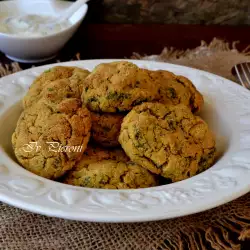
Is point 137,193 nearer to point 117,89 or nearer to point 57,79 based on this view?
point 117,89

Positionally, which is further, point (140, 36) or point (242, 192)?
point (140, 36)

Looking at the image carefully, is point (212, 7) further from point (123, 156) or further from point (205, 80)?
point (123, 156)

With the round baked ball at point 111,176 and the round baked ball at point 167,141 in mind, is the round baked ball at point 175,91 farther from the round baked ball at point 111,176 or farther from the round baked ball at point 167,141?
the round baked ball at point 111,176

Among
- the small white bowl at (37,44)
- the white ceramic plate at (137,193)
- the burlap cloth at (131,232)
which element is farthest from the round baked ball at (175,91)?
the small white bowl at (37,44)

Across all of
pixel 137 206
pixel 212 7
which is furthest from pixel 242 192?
pixel 212 7

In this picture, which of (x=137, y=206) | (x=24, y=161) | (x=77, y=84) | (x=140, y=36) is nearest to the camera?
(x=137, y=206)

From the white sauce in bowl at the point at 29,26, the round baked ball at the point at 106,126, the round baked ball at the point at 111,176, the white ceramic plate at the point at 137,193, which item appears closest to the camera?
the white ceramic plate at the point at 137,193

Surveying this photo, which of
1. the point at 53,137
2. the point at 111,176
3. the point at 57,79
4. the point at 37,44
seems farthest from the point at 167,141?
the point at 37,44
